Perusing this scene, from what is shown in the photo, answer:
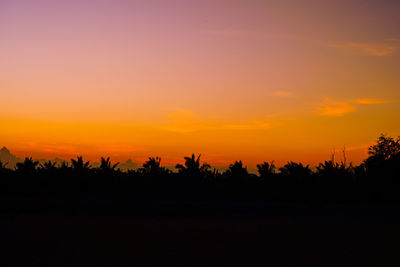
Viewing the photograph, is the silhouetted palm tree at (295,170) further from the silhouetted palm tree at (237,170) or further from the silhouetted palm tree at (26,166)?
the silhouetted palm tree at (26,166)

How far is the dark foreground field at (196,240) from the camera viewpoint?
9773 mm

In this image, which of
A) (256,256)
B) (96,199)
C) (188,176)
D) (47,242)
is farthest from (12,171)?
(256,256)

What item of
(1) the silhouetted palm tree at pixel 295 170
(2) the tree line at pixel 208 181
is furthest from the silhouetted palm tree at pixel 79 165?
(1) the silhouetted palm tree at pixel 295 170

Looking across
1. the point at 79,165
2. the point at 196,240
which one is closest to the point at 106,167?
the point at 79,165

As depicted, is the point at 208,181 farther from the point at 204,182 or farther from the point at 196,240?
the point at 196,240

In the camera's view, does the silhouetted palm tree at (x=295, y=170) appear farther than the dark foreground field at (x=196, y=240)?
Yes

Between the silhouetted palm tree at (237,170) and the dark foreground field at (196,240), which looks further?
the silhouetted palm tree at (237,170)

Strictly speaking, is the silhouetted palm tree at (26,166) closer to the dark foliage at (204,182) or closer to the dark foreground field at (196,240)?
the dark foliage at (204,182)

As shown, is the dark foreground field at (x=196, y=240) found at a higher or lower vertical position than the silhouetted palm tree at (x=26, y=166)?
lower

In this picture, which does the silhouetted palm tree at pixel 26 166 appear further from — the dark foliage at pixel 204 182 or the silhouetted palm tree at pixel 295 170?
the silhouetted palm tree at pixel 295 170

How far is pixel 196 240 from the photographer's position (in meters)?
12.7

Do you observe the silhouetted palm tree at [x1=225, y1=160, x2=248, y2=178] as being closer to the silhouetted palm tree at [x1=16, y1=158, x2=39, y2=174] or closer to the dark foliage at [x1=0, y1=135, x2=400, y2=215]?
the dark foliage at [x1=0, y1=135, x2=400, y2=215]

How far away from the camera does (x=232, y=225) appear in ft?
54.9

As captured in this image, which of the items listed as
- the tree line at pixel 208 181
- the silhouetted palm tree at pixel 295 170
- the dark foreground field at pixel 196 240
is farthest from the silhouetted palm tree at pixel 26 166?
the silhouetted palm tree at pixel 295 170
